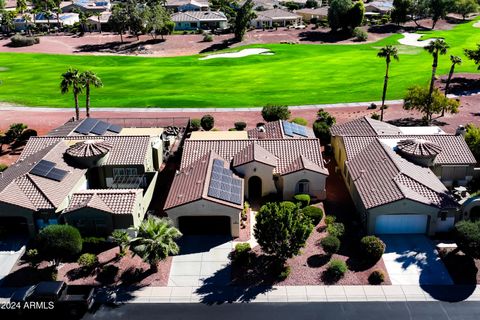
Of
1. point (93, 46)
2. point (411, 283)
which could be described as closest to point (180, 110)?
point (411, 283)

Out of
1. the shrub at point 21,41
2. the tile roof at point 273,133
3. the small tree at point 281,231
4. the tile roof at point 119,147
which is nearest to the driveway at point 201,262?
the small tree at point 281,231

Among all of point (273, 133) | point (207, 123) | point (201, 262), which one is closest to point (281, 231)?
point (201, 262)

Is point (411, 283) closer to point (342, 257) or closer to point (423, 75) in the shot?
point (342, 257)

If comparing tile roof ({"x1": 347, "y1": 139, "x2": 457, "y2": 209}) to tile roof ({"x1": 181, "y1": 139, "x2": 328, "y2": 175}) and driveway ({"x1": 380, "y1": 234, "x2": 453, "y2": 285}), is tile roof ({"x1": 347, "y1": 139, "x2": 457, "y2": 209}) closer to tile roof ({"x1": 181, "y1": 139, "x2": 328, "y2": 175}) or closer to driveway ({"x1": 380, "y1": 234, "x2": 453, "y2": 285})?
driveway ({"x1": 380, "y1": 234, "x2": 453, "y2": 285})

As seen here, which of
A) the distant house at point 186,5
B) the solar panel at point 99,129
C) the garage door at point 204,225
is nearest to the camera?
the garage door at point 204,225

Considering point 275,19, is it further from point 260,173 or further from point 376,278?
point 376,278

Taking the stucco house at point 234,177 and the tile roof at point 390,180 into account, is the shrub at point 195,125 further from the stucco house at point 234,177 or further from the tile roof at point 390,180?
the tile roof at point 390,180
